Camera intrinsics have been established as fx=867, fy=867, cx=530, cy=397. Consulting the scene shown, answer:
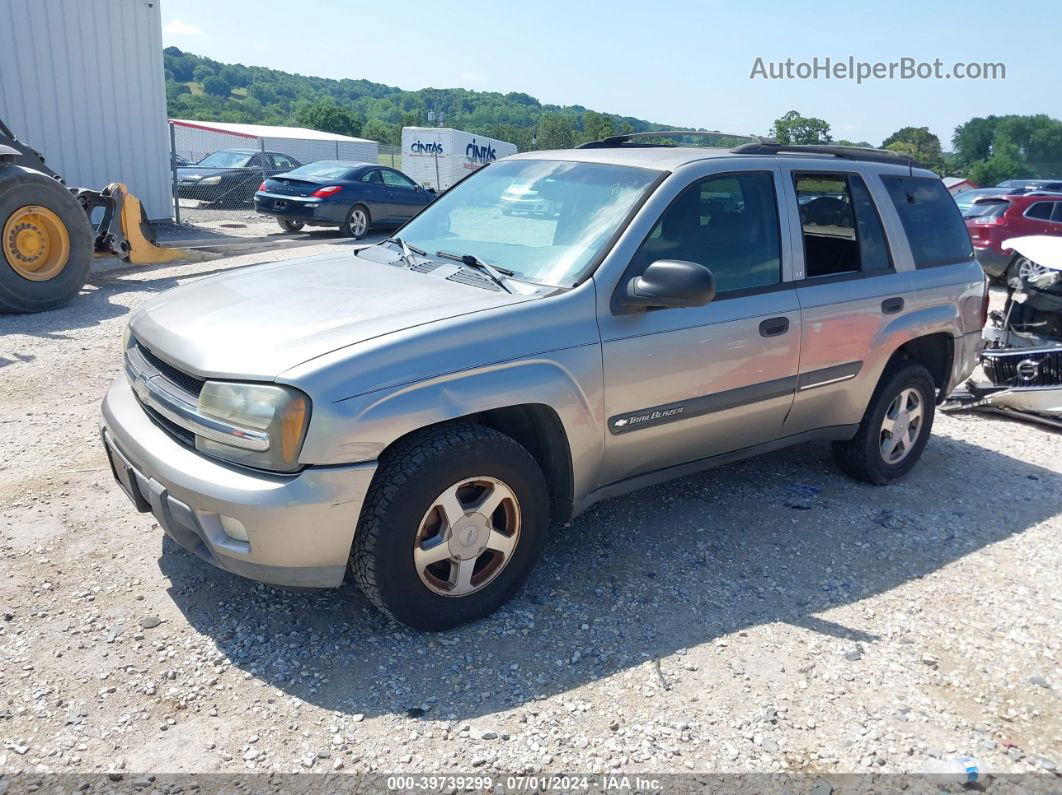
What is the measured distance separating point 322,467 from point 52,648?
49.5 inches

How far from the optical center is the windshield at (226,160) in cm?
2097

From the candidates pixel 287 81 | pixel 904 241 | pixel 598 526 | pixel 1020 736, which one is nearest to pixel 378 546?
pixel 598 526

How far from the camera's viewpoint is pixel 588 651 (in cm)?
331

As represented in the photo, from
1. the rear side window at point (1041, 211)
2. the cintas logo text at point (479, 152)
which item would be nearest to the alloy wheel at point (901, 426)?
the rear side window at point (1041, 211)

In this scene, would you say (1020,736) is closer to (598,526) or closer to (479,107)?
(598,526)

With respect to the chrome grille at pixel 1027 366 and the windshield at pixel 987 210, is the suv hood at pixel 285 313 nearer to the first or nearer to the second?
the chrome grille at pixel 1027 366

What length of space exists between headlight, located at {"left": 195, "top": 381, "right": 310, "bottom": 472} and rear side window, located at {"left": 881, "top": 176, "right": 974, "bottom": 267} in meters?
3.66

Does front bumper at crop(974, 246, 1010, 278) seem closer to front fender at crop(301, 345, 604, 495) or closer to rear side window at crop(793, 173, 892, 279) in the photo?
rear side window at crop(793, 173, 892, 279)

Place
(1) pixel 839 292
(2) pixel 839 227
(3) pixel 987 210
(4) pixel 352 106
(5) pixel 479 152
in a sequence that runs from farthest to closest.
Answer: (4) pixel 352 106 → (5) pixel 479 152 → (3) pixel 987 210 → (2) pixel 839 227 → (1) pixel 839 292

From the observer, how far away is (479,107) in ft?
234

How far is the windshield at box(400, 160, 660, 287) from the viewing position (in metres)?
3.73

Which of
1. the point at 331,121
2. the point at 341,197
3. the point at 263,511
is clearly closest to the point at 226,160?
the point at 341,197

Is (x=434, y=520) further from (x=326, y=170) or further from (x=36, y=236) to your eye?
(x=326, y=170)

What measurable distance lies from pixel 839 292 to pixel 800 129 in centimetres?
678
